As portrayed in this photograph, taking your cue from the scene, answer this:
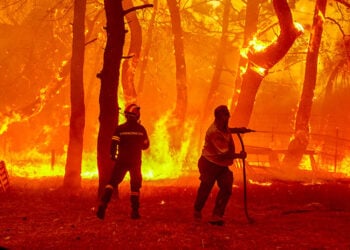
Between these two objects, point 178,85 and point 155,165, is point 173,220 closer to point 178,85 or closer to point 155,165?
point 155,165

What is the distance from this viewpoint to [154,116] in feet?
97.8

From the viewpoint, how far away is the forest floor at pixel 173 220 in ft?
25.0

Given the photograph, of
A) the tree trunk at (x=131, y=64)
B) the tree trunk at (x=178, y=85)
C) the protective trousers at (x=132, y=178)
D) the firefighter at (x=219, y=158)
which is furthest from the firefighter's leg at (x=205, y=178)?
the tree trunk at (x=178, y=85)

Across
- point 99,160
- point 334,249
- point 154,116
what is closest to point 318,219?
point 334,249

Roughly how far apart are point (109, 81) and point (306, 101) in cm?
1124

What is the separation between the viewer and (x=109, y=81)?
1141cm

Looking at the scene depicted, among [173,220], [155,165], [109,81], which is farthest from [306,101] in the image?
[173,220]

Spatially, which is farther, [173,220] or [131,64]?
[131,64]

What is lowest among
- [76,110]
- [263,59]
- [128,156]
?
[128,156]

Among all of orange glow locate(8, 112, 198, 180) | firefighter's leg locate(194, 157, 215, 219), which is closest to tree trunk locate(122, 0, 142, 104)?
orange glow locate(8, 112, 198, 180)

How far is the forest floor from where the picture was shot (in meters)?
7.61

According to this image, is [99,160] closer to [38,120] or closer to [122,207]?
[122,207]

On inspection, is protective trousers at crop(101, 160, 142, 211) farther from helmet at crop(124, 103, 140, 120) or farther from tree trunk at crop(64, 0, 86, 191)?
tree trunk at crop(64, 0, 86, 191)

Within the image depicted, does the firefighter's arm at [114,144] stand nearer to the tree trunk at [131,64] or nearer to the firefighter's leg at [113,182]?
the firefighter's leg at [113,182]
